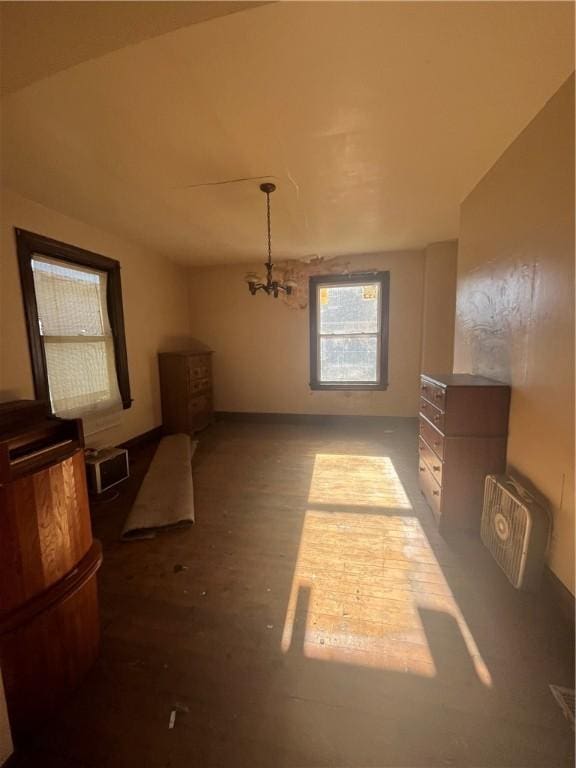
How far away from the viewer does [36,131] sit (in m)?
1.71

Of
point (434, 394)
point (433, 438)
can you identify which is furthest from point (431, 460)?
point (434, 394)

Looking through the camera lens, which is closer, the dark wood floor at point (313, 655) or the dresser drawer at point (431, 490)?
the dark wood floor at point (313, 655)

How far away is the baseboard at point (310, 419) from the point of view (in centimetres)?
464

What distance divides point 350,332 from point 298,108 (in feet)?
10.7

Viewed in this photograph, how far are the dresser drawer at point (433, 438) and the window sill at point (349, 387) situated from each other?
2.09m

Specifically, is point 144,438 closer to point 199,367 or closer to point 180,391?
point 180,391

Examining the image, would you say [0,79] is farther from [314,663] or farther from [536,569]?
[536,569]

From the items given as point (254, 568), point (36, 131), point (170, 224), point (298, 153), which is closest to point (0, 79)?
point (36, 131)

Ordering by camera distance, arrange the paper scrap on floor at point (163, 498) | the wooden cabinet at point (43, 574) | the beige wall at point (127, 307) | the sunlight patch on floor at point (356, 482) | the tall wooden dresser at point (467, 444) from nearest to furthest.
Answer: the wooden cabinet at point (43, 574), the tall wooden dresser at point (467, 444), the paper scrap on floor at point (163, 498), the beige wall at point (127, 307), the sunlight patch on floor at point (356, 482)

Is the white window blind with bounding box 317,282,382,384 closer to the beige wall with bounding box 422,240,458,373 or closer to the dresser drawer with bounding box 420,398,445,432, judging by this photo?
the beige wall with bounding box 422,240,458,373

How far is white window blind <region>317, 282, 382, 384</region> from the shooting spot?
4.55m

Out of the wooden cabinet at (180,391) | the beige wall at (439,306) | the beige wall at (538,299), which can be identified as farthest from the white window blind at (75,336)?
the beige wall at (439,306)

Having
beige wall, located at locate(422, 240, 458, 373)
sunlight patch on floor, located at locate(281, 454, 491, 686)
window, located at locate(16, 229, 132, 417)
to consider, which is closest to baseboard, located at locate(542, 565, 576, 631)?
sunlight patch on floor, located at locate(281, 454, 491, 686)

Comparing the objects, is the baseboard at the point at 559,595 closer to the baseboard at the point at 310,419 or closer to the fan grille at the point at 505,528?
the fan grille at the point at 505,528
